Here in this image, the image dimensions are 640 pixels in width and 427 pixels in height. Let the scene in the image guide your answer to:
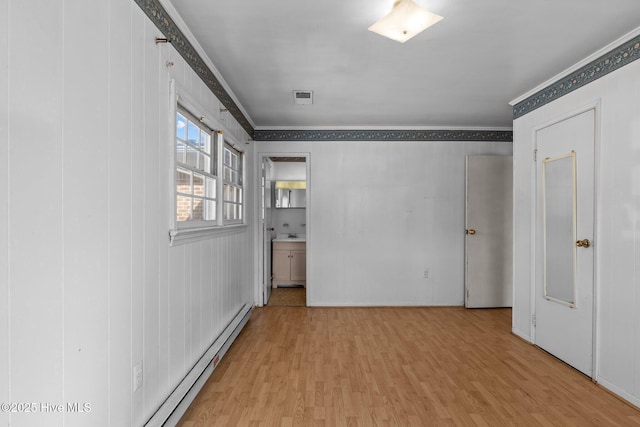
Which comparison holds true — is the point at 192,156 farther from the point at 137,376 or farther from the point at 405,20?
the point at 405,20

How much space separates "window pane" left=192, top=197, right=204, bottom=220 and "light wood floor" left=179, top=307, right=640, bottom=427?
1.25 meters

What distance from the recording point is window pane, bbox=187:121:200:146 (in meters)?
2.45

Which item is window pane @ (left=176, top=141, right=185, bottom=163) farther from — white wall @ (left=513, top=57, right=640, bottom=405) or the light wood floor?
white wall @ (left=513, top=57, right=640, bottom=405)

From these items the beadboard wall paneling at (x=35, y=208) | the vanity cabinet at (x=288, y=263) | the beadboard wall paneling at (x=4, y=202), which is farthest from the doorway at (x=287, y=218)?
the beadboard wall paneling at (x=4, y=202)

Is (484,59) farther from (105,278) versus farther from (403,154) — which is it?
(105,278)

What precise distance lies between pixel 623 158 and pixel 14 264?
3367 mm

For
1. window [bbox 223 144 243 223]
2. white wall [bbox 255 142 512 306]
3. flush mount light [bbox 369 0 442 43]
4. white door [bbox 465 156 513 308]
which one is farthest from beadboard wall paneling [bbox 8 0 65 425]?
white door [bbox 465 156 513 308]

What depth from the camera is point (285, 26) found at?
88.4 inches

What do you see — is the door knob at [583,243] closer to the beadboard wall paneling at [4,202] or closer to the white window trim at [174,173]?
the white window trim at [174,173]

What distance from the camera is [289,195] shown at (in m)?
6.55

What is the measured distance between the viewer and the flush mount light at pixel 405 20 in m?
1.85

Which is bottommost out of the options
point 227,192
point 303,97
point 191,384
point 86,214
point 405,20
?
A: point 191,384

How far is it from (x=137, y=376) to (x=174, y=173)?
1.11 metres

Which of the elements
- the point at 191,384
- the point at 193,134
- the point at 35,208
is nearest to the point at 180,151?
the point at 193,134
